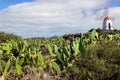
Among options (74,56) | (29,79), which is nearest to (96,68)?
(74,56)

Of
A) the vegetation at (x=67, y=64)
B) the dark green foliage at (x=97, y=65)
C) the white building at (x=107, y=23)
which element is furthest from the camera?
the white building at (x=107, y=23)

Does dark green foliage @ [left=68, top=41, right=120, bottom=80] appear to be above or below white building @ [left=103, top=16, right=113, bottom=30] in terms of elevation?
below

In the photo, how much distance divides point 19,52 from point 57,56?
1476 millimetres

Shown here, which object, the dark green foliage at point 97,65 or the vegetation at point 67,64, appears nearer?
the vegetation at point 67,64

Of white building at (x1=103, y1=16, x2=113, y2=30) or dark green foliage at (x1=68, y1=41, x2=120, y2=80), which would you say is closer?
dark green foliage at (x1=68, y1=41, x2=120, y2=80)

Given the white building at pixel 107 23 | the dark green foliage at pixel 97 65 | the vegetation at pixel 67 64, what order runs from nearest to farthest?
the vegetation at pixel 67 64 → the dark green foliage at pixel 97 65 → the white building at pixel 107 23

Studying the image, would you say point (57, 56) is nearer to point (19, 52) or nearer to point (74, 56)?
point (74, 56)

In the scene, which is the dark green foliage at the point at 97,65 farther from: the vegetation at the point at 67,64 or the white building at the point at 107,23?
the white building at the point at 107,23

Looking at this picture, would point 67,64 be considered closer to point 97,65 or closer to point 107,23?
point 97,65

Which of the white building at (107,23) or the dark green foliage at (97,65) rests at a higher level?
the white building at (107,23)

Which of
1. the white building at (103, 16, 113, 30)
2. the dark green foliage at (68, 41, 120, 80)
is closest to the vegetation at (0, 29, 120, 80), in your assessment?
the dark green foliage at (68, 41, 120, 80)

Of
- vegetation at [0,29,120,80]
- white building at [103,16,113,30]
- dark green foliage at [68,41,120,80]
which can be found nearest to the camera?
vegetation at [0,29,120,80]

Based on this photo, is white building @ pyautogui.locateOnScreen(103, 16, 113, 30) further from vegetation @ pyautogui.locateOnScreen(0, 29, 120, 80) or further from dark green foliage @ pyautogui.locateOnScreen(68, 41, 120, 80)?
dark green foliage @ pyautogui.locateOnScreen(68, 41, 120, 80)

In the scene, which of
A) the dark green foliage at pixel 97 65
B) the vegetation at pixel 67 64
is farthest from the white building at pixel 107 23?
the dark green foliage at pixel 97 65
